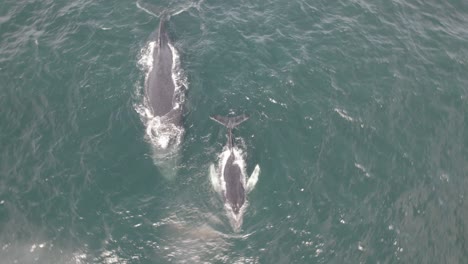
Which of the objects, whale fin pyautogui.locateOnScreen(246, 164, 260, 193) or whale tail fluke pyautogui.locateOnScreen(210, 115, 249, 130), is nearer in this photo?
whale fin pyautogui.locateOnScreen(246, 164, 260, 193)

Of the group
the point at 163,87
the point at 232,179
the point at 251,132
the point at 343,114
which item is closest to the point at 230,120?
the point at 251,132

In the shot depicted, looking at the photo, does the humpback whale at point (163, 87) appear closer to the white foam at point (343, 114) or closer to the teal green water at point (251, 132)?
the teal green water at point (251, 132)

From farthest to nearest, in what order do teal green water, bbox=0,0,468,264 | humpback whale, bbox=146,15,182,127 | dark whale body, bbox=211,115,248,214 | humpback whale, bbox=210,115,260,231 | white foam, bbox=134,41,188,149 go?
humpback whale, bbox=146,15,182,127 < white foam, bbox=134,41,188,149 < dark whale body, bbox=211,115,248,214 < humpback whale, bbox=210,115,260,231 < teal green water, bbox=0,0,468,264

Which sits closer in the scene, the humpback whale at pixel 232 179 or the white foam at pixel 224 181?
the white foam at pixel 224 181

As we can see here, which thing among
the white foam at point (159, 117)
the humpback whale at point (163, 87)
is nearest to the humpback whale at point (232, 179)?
the white foam at point (159, 117)

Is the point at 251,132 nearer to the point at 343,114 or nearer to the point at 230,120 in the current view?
the point at 230,120

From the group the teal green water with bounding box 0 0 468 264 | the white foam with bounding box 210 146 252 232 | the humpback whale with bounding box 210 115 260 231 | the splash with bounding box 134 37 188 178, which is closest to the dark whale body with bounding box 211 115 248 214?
the humpback whale with bounding box 210 115 260 231

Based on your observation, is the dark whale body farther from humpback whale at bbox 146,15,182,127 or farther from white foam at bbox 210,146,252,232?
humpback whale at bbox 146,15,182,127
